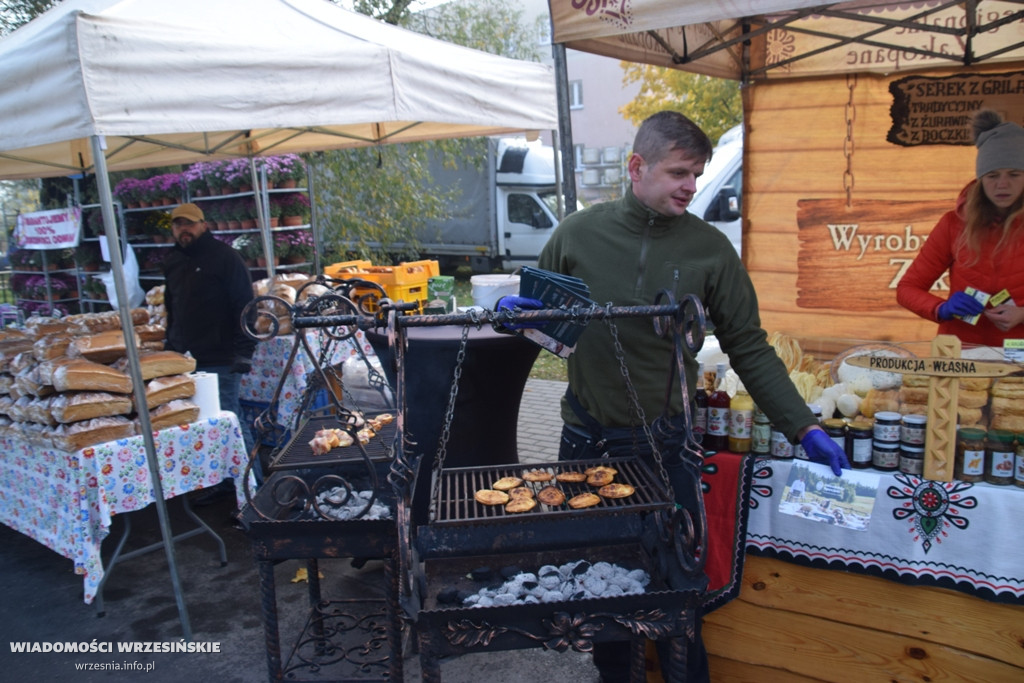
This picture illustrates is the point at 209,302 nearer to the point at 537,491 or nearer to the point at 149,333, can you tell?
the point at 149,333

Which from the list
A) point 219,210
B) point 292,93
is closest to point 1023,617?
point 292,93

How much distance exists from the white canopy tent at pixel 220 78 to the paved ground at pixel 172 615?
242 millimetres

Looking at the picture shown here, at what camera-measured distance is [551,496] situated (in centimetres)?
226

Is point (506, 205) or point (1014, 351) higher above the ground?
point (506, 205)

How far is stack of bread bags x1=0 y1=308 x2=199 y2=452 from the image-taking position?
3.64m

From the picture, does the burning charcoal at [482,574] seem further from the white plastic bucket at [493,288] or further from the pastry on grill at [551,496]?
the white plastic bucket at [493,288]

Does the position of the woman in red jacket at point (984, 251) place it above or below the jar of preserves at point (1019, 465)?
above

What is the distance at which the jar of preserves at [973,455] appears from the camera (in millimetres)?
A: 2256

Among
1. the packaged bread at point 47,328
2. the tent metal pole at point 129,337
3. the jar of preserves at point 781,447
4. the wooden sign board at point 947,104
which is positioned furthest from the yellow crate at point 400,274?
the jar of preserves at point 781,447

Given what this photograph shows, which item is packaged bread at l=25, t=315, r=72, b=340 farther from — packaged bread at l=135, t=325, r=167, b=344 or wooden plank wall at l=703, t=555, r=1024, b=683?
wooden plank wall at l=703, t=555, r=1024, b=683

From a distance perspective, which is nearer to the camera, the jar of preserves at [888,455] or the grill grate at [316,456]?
the jar of preserves at [888,455]

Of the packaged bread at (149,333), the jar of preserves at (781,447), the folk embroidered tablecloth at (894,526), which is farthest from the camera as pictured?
the packaged bread at (149,333)

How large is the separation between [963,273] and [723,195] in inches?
211

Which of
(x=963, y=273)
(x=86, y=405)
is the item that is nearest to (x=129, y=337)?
(x=86, y=405)
